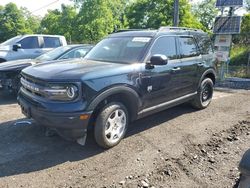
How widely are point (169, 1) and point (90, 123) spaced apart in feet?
88.3

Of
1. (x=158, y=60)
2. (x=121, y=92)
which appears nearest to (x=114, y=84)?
(x=121, y=92)

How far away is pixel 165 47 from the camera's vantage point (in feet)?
16.5

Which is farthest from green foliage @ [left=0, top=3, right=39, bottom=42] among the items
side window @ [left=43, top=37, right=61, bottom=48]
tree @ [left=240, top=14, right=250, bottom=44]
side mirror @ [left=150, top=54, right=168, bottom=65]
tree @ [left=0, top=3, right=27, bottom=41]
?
side mirror @ [left=150, top=54, right=168, bottom=65]

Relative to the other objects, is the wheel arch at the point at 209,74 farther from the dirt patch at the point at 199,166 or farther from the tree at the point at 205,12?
the tree at the point at 205,12

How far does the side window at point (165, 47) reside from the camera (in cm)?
479

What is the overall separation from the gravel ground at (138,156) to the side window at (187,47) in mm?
1387

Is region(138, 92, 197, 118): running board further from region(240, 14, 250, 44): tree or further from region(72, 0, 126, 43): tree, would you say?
region(72, 0, 126, 43): tree

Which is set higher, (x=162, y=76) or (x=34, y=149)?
(x=162, y=76)

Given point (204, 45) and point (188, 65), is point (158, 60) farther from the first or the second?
point (204, 45)

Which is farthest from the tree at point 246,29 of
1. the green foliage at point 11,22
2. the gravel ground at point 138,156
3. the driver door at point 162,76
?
the green foliage at point 11,22

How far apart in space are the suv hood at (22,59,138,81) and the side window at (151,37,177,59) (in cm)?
74

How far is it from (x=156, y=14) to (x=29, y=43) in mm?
20915

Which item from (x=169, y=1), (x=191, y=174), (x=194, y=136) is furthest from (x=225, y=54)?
(x=169, y=1)

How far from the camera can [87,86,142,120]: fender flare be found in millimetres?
3809
